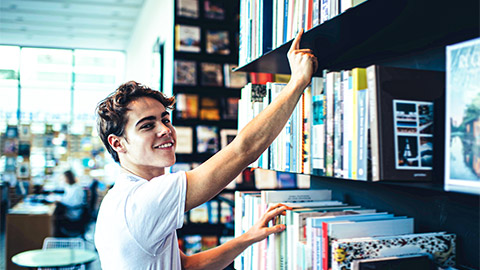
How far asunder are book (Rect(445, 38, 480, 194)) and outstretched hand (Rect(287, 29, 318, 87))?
44cm

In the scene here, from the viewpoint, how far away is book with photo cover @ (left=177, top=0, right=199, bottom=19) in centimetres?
400

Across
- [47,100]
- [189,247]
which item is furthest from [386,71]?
[47,100]

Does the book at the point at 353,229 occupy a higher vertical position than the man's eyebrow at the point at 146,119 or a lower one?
lower

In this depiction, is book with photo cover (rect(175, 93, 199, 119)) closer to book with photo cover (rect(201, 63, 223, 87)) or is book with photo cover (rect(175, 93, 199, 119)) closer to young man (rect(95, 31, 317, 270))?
book with photo cover (rect(201, 63, 223, 87))

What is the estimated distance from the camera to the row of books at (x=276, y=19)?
3.75ft

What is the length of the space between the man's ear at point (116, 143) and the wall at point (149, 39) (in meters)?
2.58

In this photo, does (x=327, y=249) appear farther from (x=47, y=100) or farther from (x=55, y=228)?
(x=47, y=100)

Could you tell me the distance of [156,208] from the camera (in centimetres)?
119

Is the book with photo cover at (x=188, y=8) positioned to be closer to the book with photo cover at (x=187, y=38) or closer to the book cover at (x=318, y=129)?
the book with photo cover at (x=187, y=38)

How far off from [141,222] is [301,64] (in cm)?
65

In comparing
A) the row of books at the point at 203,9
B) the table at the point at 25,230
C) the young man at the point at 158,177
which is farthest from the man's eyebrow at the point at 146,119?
the table at the point at 25,230

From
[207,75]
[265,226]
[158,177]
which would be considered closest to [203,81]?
[207,75]

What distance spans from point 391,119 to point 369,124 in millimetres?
49

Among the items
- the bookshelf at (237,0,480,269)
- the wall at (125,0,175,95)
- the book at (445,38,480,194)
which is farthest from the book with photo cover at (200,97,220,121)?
the book at (445,38,480,194)
